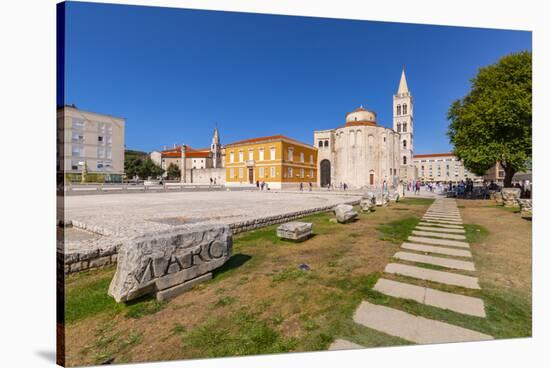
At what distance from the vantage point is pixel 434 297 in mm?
2389

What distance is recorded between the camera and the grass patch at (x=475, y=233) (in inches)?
185

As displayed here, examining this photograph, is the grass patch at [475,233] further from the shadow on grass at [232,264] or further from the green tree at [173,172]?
the green tree at [173,172]

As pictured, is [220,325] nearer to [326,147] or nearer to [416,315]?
[416,315]

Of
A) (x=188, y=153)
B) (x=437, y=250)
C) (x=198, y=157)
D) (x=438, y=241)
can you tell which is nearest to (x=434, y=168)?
(x=438, y=241)

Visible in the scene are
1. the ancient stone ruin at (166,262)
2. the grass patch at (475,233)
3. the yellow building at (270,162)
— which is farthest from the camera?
the yellow building at (270,162)

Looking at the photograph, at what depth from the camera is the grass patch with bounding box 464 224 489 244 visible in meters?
4.71

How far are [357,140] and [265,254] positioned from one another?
32.4 meters

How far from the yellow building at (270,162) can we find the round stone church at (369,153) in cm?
466

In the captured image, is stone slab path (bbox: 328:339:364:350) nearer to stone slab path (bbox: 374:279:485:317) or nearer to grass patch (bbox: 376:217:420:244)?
stone slab path (bbox: 374:279:485:317)

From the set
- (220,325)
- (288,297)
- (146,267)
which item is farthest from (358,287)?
(146,267)

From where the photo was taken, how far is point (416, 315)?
2.08 meters

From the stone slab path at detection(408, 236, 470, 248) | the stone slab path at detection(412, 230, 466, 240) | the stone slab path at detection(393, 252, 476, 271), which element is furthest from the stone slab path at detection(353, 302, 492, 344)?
the stone slab path at detection(412, 230, 466, 240)

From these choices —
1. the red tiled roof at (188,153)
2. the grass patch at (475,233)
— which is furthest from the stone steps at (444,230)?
the red tiled roof at (188,153)

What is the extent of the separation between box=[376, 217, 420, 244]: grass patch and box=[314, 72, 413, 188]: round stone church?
26.5 m
